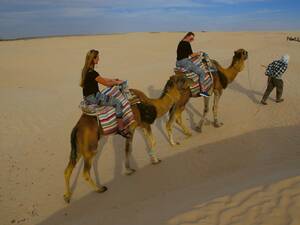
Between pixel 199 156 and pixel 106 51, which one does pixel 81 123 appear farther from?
pixel 106 51

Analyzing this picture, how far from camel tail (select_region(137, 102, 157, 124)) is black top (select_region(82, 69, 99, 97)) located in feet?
4.01

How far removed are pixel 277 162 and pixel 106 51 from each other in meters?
30.3

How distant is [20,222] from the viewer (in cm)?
717

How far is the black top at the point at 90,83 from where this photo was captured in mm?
6973

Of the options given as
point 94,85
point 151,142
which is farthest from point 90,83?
point 151,142

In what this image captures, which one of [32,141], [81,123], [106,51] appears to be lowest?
[32,141]

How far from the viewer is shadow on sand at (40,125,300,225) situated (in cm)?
636

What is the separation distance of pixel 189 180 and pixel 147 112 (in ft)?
6.00

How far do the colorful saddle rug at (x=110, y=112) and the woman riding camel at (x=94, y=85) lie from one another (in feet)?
0.29

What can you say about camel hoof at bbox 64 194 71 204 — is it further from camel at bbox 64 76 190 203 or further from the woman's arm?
the woman's arm

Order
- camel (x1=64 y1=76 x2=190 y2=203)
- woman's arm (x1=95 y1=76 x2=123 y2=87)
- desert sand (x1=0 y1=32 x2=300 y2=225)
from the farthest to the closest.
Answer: camel (x1=64 y1=76 x2=190 y2=203), woman's arm (x1=95 y1=76 x2=123 y2=87), desert sand (x1=0 y1=32 x2=300 y2=225)

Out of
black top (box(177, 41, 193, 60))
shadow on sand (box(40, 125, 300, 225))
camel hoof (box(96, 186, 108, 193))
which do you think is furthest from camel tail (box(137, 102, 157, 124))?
black top (box(177, 41, 193, 60))

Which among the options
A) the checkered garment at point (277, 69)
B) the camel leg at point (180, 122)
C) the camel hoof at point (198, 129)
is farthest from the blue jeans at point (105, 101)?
the checkered garment at point (277, 69)


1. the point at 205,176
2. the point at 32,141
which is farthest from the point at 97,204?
the point at 32,141
